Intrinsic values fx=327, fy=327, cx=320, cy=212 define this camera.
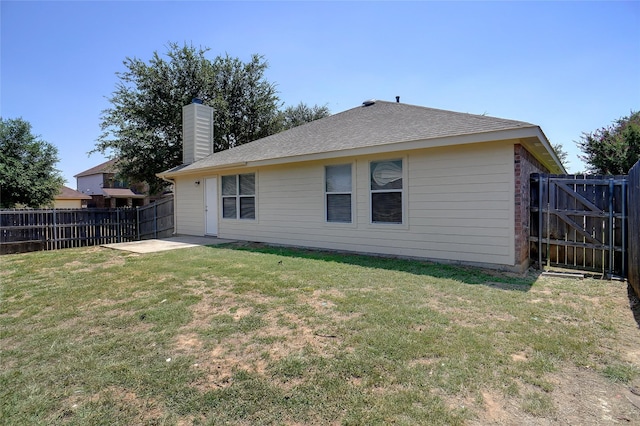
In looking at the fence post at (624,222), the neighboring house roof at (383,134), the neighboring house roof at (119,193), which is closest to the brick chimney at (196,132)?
the neighboring house roof at (383,134)

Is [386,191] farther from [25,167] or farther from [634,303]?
[25,167]

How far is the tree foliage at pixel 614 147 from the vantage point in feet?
48.2

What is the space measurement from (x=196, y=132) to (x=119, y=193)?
27.4 meters

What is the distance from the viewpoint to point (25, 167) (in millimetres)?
20828

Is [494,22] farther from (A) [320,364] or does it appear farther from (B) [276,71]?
(B) [276,71]

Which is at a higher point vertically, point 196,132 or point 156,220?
point 196,132

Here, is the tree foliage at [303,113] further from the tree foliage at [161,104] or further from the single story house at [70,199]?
the single story house at [70,199]

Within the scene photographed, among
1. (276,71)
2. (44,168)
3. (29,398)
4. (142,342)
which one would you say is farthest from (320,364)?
(44,168)

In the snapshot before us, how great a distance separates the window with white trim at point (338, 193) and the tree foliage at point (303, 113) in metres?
19.9

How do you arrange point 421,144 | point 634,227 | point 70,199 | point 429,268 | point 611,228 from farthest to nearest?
point 70,199
point 421,144
point 429,268
point 611,228
point 634,227

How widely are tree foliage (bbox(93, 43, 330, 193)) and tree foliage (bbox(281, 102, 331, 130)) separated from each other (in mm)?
5758

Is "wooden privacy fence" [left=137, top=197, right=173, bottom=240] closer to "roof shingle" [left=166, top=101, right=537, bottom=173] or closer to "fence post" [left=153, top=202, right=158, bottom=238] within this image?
"fence post" [left=153, top=202, right=158, bottom=238]

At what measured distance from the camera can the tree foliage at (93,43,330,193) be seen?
19.6 m

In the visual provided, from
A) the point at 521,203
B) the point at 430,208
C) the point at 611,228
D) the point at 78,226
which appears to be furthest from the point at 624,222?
the point at 78,226
